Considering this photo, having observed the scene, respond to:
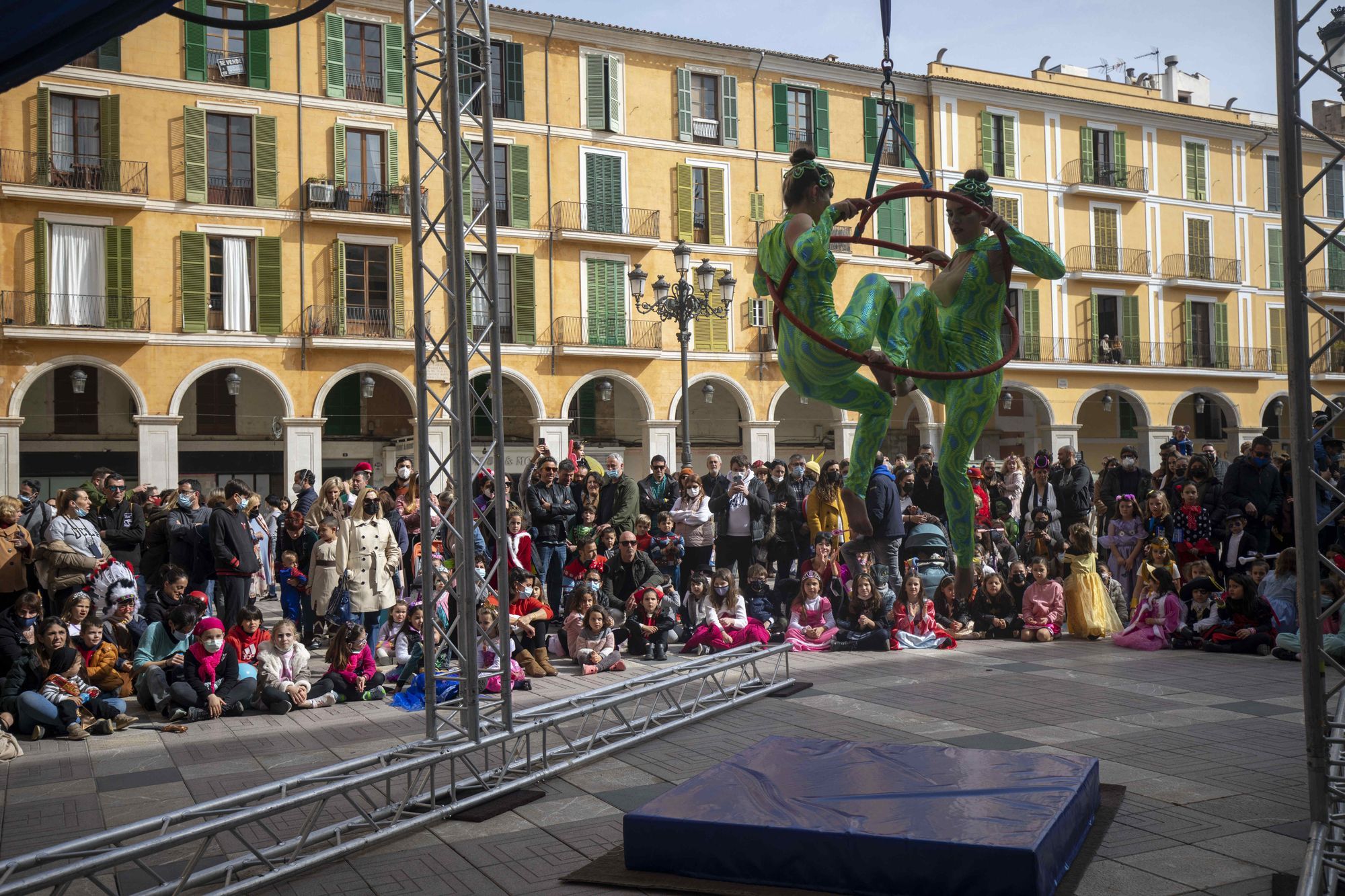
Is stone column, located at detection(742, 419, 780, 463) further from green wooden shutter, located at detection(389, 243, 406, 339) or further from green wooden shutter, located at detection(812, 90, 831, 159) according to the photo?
green wooden shutter, located at detection(389, 243, 406, 339)

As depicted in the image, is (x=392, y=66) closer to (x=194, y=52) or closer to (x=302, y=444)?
(x=194, y=52)

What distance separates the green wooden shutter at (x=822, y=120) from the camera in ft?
79.4

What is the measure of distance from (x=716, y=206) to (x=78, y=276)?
1181cm

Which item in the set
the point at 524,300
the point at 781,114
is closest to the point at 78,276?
the point at 524,300

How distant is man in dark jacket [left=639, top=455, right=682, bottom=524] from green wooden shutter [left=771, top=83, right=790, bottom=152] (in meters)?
14.1

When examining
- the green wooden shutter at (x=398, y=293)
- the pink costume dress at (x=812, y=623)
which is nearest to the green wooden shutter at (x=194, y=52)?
the green wooden shutter at (x=398, y=293)

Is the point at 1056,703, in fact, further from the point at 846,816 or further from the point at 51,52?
the point at 51,52

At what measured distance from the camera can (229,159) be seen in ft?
69.8

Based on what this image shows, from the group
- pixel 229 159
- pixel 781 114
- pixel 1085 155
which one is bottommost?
pixel 229 159

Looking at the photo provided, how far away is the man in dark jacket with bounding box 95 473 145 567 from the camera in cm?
1059

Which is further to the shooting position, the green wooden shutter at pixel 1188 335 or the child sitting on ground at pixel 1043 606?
the green wooden shutter at pixel 1188 335

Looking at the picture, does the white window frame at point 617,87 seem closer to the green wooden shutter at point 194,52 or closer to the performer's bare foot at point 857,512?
the green wooden shutter at point 194,52

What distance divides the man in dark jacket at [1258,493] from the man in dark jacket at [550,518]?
587 centimetres

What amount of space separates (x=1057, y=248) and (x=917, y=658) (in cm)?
1814
